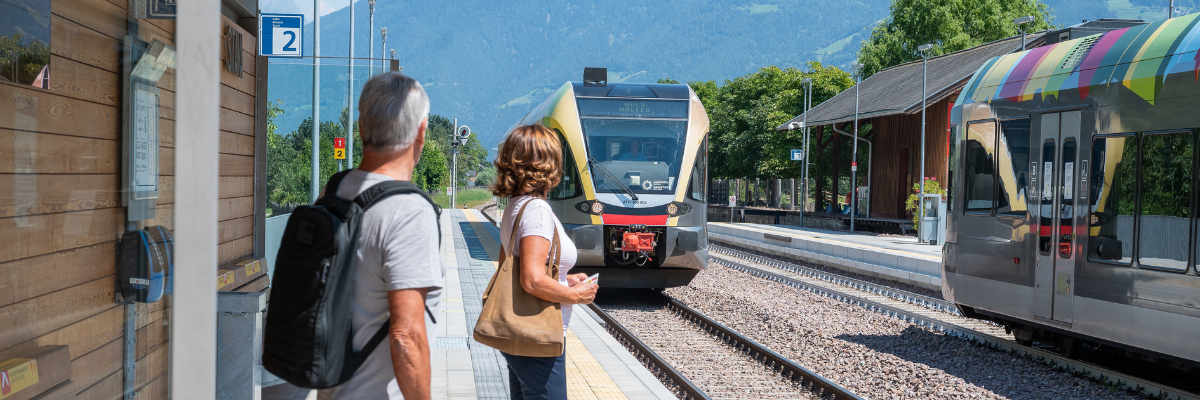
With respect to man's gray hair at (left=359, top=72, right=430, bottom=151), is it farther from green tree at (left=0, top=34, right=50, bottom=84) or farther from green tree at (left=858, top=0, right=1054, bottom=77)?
green tree at (left=858, top=0, right=1054, bottom=77)

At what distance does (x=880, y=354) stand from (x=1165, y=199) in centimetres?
309

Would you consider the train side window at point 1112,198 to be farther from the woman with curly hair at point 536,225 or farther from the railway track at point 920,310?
the woman with curly hair at point 536,225

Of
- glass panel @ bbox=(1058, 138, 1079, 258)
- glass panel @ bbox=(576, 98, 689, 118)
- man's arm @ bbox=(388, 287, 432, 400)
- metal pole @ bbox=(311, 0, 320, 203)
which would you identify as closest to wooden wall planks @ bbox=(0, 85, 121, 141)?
man's arm @ bbox=(388, 287, 432, 400)

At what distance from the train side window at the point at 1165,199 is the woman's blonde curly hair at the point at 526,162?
223 inches

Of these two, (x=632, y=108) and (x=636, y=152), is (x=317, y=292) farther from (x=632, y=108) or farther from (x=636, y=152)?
(x=632, y=108)

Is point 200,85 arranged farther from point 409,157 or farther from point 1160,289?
point 1160,289

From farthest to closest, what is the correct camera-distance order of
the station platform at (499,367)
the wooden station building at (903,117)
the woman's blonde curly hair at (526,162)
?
1. the wooden station building at (903,117)
2. the station platform at (499,367)
3. the woman's blonde curly hair at (526,162)

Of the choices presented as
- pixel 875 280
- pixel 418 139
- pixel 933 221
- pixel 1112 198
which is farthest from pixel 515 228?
pixel 933 221

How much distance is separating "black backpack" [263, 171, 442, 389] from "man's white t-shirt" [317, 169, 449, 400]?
46mm

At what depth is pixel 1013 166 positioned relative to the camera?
29.5 ft

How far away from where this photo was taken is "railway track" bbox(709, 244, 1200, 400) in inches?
310

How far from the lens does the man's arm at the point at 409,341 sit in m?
2.39

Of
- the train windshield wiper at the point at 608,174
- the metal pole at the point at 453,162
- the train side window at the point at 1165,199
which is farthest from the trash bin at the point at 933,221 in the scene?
the metal pole at the point at 453,162

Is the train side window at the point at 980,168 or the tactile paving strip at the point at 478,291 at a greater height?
the train side window at the point at 980,168
